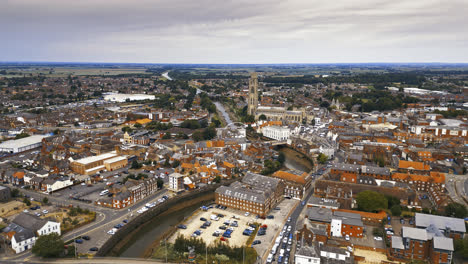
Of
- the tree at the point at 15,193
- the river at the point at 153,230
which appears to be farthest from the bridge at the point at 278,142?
the tree at the point at 15,193

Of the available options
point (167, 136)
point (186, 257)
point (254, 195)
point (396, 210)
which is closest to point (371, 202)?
point (396, 210)

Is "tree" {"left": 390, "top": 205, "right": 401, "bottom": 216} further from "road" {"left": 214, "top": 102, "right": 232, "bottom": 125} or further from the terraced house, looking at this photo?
"road" {"left": 214, "top": 102, "right": 232, "bottom": 125}

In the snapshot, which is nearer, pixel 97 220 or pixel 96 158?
pixel 97 220

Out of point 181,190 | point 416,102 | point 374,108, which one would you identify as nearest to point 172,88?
point 374,108

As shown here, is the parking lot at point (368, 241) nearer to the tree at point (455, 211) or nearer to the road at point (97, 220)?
the tree at point (455, 211)

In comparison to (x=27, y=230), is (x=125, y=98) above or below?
above

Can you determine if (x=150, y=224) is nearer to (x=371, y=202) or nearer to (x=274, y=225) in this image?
(x=274, y=225)

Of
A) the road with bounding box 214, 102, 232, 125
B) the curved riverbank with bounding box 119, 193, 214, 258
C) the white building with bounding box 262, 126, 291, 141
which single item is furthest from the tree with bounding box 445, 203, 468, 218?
the road with bounding box 214, 102, 232, 125

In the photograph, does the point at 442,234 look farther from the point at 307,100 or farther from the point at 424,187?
the point at 307,100

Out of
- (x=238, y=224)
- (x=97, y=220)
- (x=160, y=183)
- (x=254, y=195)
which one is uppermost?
(x=254, y=195)
